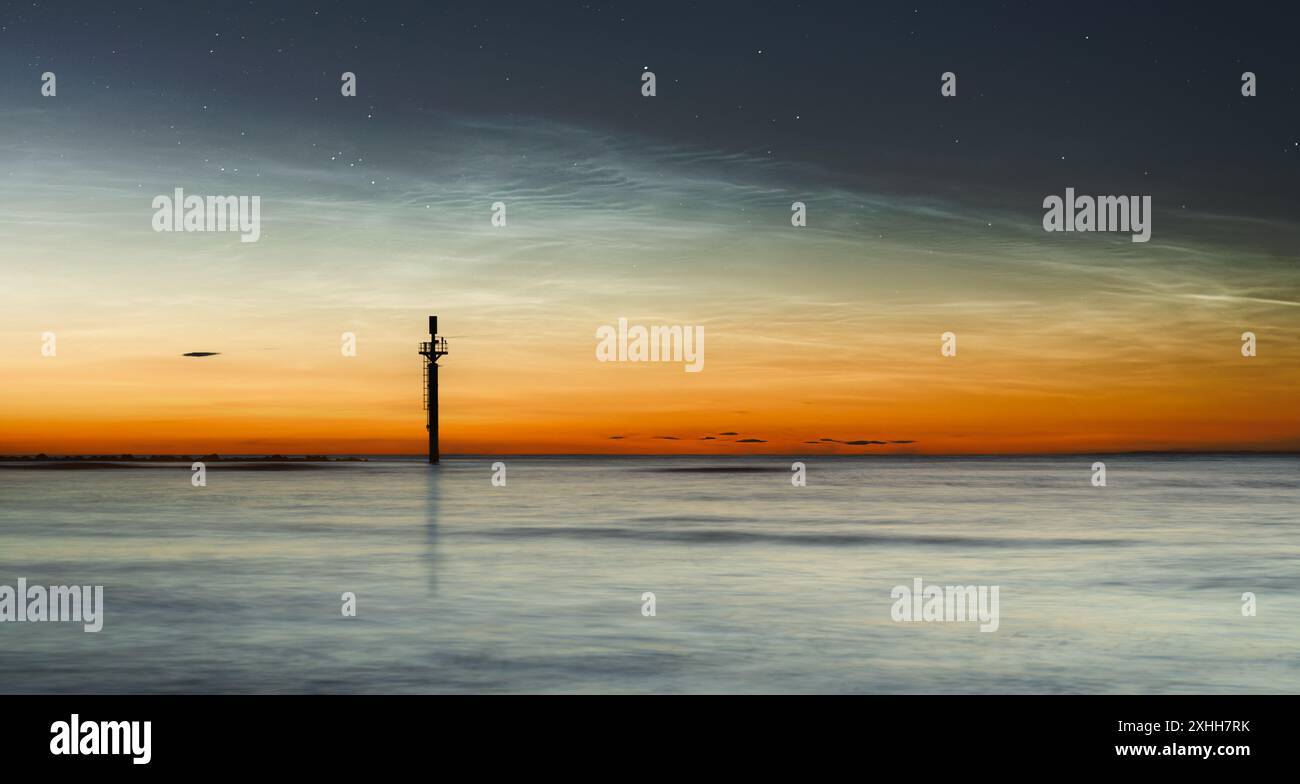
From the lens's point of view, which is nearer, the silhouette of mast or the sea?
the sea

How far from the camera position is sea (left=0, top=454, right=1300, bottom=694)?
13.1 m

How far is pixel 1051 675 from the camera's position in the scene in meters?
13.0

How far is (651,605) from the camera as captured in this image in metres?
18.7

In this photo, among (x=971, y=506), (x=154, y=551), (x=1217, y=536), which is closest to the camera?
(x=154, y=551)

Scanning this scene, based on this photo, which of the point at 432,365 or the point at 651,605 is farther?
the point at 432,365

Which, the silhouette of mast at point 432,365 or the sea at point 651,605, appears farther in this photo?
the silhouette of mast at point 432,365

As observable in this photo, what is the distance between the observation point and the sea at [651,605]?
13109mm

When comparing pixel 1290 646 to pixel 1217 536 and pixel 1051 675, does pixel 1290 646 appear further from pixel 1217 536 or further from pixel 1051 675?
pixel 1217 536
